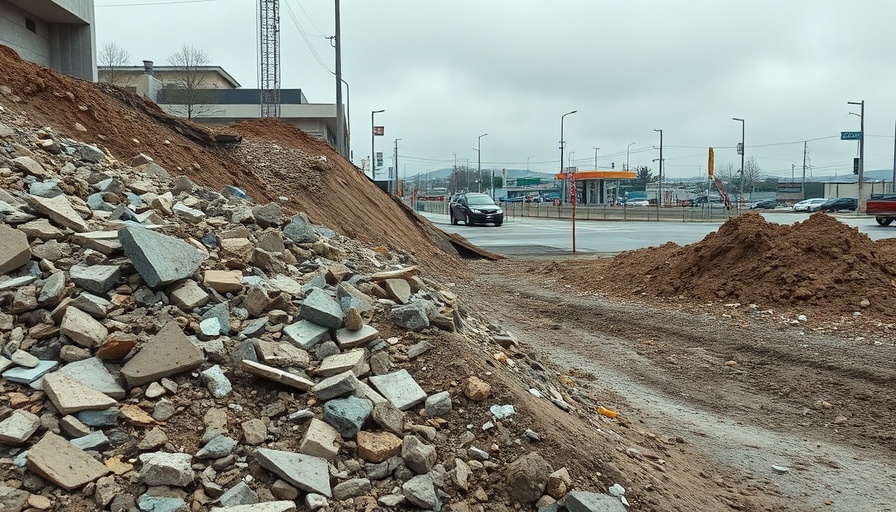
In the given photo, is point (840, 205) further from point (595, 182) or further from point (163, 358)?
point (163, 358)

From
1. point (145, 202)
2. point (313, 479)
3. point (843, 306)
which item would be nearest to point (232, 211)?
point (145, 202)

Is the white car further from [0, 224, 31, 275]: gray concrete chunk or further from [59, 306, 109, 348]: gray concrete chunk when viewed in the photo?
[59, 306, 109, 348]: gray concrete chunk

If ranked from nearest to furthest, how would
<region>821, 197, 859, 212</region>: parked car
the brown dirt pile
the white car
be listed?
the brown dirt pile, <region>821, 197, 859, 212</region>: parked car, the white car

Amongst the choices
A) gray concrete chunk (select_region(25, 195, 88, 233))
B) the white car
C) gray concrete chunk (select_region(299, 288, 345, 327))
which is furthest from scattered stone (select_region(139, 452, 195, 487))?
the white car

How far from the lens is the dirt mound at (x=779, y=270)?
993cm

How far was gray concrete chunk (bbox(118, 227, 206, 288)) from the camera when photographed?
4762 mm

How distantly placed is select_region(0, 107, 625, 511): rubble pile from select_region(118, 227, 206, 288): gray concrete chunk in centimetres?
2

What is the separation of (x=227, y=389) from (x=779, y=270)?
30.3 feet

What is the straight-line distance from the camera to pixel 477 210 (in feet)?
120

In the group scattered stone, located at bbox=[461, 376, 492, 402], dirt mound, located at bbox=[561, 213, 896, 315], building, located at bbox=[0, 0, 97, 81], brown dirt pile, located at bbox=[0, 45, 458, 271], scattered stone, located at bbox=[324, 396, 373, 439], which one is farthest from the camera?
building, located at bbox=[0, 0, 97, 81]

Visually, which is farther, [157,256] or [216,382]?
[157,256]

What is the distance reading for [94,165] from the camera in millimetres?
8117

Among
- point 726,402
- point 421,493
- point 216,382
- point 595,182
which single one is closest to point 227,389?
point 216,382

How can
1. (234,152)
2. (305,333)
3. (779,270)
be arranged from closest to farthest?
(305,333)
(779,270)
(234,152)
